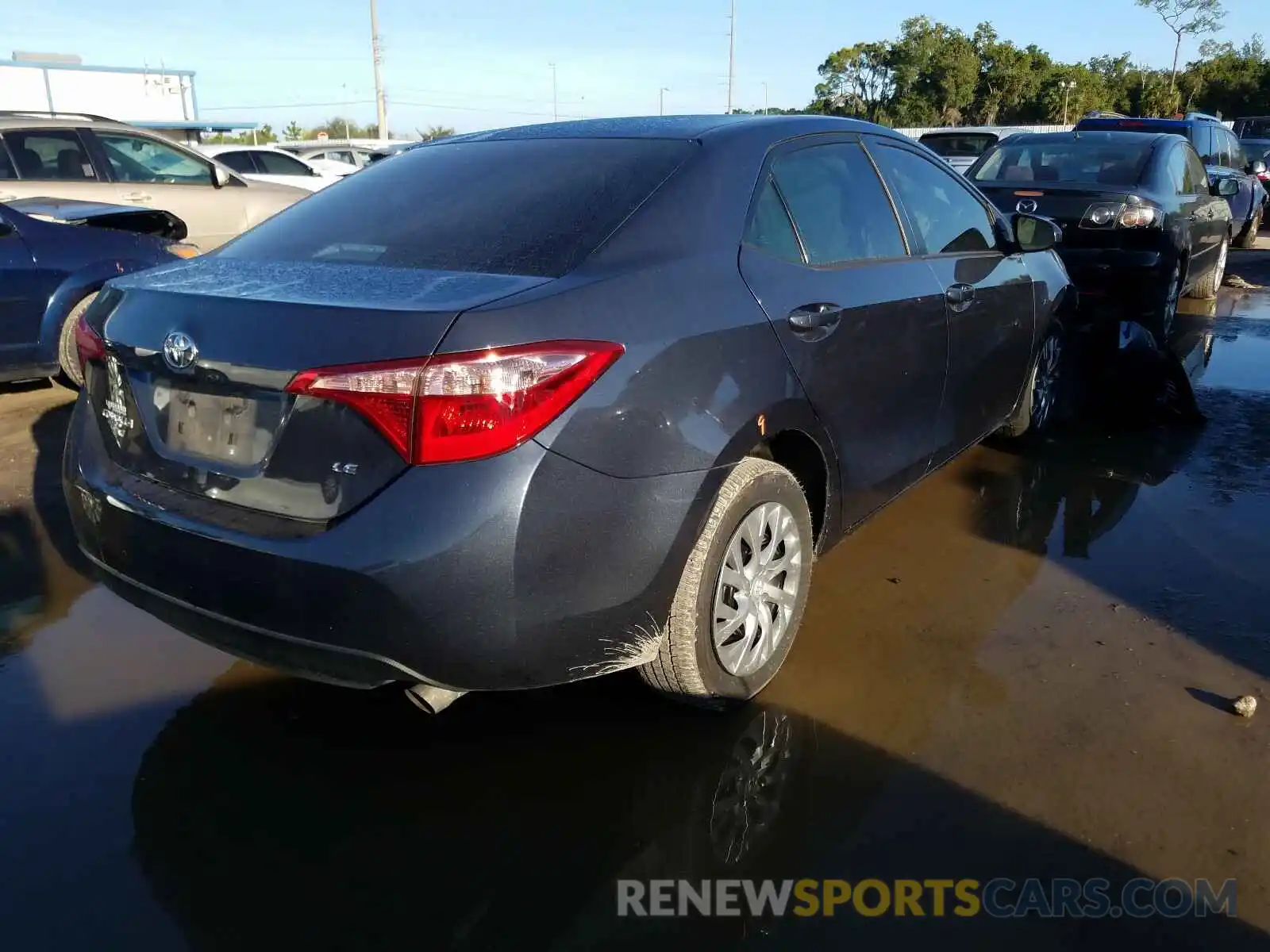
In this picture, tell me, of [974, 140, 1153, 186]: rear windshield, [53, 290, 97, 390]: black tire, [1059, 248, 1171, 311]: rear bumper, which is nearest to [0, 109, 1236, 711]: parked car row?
[53, 290, 97, 390]: black tire

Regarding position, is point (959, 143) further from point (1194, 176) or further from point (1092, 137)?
point (1092, 137)

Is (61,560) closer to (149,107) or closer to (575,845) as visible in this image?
(575,845)

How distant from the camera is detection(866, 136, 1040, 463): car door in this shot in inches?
142

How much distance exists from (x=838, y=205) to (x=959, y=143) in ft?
45.2

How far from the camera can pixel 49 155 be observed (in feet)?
26.4

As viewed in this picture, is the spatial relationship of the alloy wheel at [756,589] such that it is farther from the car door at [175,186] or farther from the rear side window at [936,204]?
the car door at [175,186]

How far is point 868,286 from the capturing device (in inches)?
122

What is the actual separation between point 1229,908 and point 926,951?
679mm

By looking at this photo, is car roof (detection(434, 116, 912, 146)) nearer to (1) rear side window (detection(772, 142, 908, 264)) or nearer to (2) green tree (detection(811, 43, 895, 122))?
(1) rear side window (detection(772, 142, 908, 264))

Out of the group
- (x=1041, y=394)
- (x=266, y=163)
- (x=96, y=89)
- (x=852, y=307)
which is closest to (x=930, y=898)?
(x=852, y=307)

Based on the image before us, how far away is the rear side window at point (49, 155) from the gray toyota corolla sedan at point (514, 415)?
6.24 m

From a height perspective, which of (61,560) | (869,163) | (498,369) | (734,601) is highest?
(869,163)

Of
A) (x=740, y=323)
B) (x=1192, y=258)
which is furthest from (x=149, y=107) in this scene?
(x=740, y=323)

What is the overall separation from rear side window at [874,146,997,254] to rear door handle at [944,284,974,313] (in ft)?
0.50
